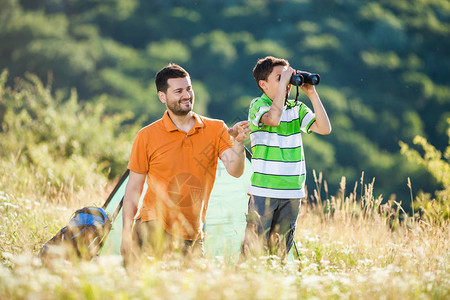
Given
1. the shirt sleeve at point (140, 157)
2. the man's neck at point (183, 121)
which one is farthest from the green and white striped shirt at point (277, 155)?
the shirt sleeve at point (140, 157)

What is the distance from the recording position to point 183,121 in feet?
10.6

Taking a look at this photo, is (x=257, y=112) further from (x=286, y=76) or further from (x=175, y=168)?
(x=175, y=168)

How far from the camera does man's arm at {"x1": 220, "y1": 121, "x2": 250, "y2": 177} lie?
279cm

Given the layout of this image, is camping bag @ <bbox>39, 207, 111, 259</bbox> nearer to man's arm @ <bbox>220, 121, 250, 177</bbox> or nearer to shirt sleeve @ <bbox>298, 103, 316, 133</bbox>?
man's arm @ <bbox>220, 121, 250, 177</bbox>

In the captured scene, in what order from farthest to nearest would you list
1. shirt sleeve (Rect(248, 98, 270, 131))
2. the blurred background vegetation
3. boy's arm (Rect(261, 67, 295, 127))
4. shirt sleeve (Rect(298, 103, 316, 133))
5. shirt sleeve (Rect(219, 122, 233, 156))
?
1. the blurred background vegetation
2. shirt sleeve (Rect(219, 122, 233, 156))
3. shirt sleeve (Rect(298, 103, 316, 133))
4. shirt sleeve (Rect(248, 98, 270, 131))
5. boy's arm (Rect(261, 67, 295, 127))

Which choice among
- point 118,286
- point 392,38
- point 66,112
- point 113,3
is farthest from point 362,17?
point 118,286

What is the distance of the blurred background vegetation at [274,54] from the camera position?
1884 cm

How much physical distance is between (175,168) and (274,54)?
17884 millimetres

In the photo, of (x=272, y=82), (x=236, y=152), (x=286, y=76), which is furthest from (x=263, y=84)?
(x=236, y=152)

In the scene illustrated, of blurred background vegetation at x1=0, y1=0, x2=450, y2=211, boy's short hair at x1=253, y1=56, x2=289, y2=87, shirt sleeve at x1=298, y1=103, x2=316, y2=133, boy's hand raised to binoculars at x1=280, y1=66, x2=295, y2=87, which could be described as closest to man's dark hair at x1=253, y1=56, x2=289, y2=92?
boy's short hair at x1=253, y1=56, x2=289, y2=87

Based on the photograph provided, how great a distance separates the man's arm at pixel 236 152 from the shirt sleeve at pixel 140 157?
51cm

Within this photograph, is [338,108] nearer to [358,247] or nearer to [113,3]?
[113,3]

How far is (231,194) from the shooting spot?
3846 millimetres

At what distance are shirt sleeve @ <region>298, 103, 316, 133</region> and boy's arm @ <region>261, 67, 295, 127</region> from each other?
271 millimetres
